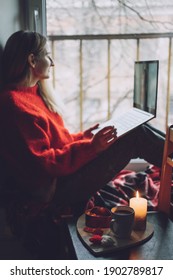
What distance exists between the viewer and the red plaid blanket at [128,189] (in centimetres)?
161

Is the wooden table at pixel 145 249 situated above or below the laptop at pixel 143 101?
below

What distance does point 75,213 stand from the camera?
4.82 feet

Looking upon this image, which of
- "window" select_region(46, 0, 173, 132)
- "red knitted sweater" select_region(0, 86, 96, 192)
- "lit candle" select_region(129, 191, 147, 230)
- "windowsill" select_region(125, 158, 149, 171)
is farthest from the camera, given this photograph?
"windowsill" select_region(125, 158, 149, 171)

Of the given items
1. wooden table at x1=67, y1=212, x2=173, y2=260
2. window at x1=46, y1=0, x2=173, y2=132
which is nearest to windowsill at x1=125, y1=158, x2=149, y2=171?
window at x1=46, y1=0, x2=173, y2=132

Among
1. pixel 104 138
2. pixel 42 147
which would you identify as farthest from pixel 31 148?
pixel 104 138

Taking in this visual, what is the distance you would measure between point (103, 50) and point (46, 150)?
87 centimetres

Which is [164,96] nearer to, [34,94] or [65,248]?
[34,94]

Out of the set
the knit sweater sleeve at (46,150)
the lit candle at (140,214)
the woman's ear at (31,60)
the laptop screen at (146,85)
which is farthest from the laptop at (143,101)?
the woman's ear at (31,60)

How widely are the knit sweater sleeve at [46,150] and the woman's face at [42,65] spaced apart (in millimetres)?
204

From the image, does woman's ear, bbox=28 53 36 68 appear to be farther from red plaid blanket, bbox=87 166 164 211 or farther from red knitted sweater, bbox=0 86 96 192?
red plaid blanket, bbox=87 166 164 211

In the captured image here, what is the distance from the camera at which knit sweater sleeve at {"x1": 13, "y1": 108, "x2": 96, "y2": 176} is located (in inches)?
52.7

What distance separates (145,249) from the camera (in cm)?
117

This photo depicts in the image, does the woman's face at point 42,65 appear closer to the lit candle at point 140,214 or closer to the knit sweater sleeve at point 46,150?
the knit sweater sleeve at point 46,150

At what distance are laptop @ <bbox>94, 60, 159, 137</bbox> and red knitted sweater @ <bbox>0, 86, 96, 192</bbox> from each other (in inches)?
6.9
